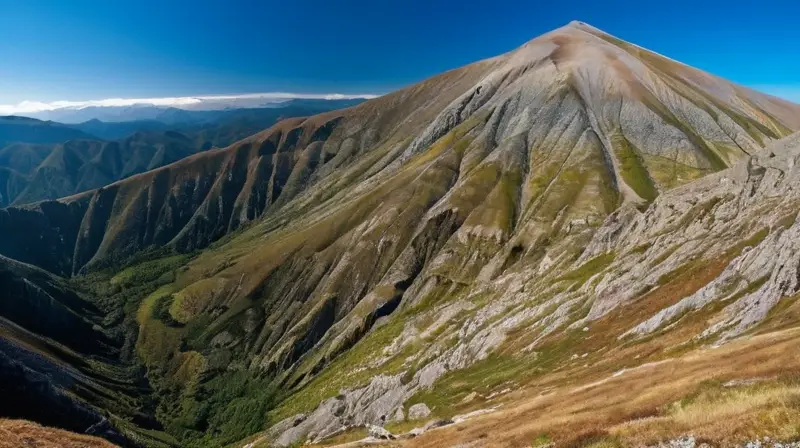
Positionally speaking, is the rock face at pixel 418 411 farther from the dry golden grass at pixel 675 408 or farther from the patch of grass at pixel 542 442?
the patch of grass at pixel 542 442

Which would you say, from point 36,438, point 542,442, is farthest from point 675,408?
point 36,438

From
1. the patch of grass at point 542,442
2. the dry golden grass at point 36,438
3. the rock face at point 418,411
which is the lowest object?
the rock face at point 418,411

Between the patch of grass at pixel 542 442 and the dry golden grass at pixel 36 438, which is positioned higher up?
the patch of grass at pixel 542 442

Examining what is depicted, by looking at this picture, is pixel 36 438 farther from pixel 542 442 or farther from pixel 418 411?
pixel 418 411

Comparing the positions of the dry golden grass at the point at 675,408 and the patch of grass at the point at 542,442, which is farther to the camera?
the patch of grass at the point at 542,442

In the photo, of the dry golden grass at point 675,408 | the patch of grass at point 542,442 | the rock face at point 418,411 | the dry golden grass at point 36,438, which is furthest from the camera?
the rock face at point 418,411

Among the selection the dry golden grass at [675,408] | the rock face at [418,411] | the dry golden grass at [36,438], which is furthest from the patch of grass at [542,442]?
the rock face at [418,411]

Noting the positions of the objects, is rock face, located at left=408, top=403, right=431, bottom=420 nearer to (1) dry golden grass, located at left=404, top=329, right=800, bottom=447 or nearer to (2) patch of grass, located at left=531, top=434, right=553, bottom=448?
(1) dry golden grass, located at left=404, top=329, right=800, bottom=447
